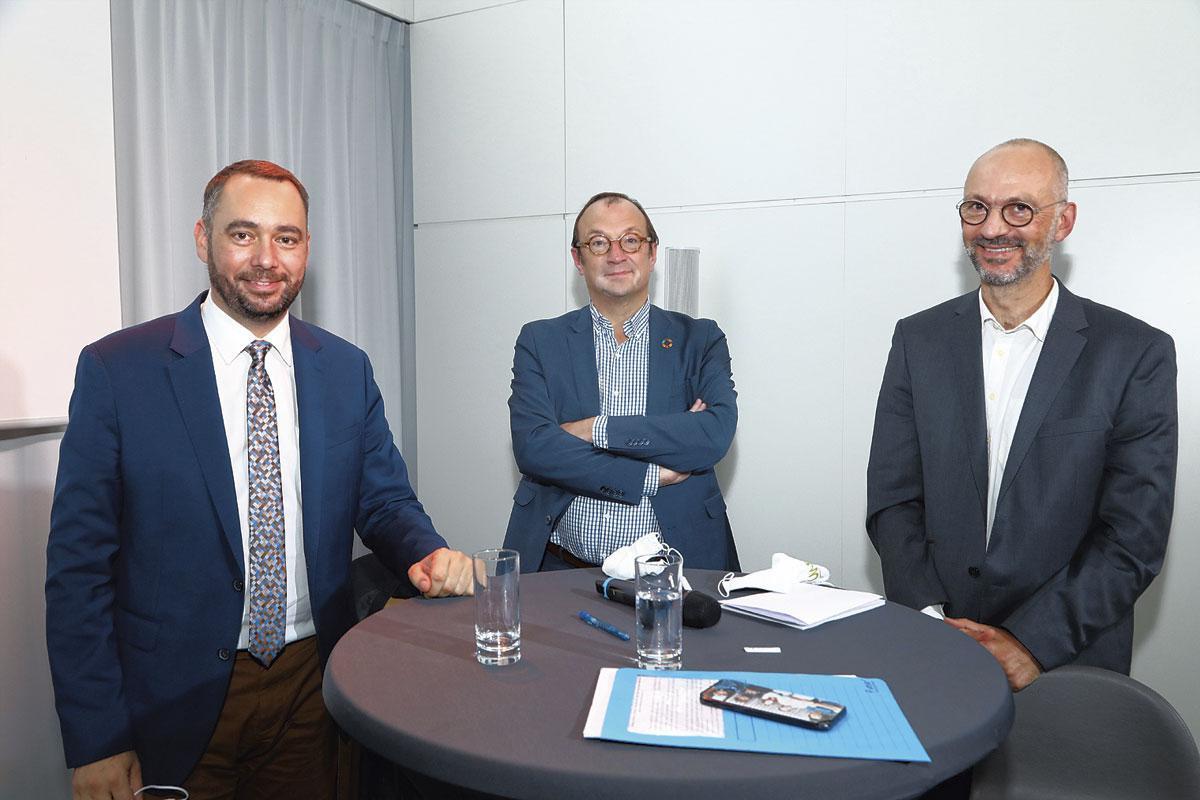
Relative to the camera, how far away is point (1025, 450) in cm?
236

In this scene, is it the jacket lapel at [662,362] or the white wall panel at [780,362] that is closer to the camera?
the jacket lapel at [662,362]

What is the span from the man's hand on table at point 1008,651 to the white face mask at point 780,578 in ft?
1.05

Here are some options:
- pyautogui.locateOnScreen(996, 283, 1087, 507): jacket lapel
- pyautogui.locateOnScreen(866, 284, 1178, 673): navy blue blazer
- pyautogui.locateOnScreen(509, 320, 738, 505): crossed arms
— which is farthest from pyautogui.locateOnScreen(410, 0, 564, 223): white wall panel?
pyautogui.locateOnScreen(996, 283, 1087, 507): jacket lapel

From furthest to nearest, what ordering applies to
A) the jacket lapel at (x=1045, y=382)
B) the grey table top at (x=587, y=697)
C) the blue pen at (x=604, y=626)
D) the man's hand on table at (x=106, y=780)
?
the jacket lapel at (x=1045, y=382) < the man's hand on table at (x=106, y=780) < the blue pen at (x=604, y=626) < the grey table top at (x=587, y=697)

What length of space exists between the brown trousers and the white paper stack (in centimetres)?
95

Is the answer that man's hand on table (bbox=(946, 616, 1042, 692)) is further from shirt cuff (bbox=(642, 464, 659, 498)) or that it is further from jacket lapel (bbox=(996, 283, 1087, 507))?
shirt cuff (bbox=(642, 464, 659, 498))

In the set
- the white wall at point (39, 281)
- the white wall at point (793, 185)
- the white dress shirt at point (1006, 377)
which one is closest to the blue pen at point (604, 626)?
the white dress shirt at point (1006, 377)

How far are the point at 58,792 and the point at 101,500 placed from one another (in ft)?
5.66

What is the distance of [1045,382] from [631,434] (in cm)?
116

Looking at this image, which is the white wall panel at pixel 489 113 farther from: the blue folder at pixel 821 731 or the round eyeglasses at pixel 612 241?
the blue folder at pixel 821 731

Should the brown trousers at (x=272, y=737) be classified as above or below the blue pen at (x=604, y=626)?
below

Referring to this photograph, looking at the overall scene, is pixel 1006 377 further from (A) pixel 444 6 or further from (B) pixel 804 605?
(A) pixel 444 6

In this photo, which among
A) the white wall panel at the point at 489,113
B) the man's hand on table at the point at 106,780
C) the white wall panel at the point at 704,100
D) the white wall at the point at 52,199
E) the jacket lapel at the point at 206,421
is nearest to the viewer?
the man's hand on table at the point at 106,780

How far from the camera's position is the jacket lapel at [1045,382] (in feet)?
7.75
